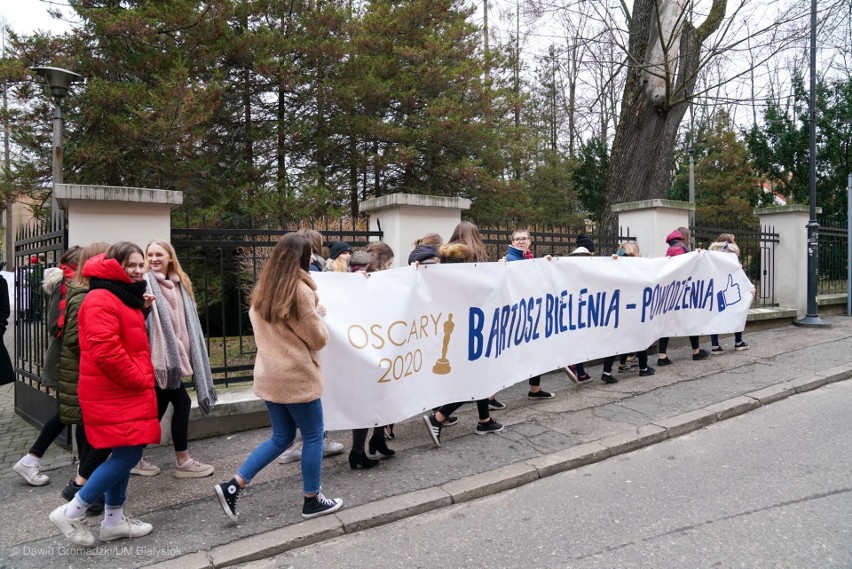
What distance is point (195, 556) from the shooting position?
325 centimetres

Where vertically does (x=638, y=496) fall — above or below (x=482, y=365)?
below

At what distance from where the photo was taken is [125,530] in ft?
11.3

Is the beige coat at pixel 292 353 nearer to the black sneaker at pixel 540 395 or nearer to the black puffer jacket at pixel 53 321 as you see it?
the black puffer jacket at pixel 53 321

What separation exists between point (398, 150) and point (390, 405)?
1324 centimetres

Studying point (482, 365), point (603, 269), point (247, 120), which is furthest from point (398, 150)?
point (482, 365)

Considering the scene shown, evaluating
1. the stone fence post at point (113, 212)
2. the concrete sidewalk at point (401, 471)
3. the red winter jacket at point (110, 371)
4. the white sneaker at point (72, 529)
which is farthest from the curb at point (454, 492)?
the stone fence post at point (113, 212)

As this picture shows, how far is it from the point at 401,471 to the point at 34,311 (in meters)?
4.41

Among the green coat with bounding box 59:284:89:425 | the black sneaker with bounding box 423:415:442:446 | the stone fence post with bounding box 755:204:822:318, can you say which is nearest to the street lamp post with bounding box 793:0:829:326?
the stone fence post with bounding box 755:204:822:318

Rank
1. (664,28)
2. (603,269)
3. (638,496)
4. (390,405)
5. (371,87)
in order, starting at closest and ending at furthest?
1. (638,496)
2. (390,405)
3. (603,269)
4. (664,28)
5. (371,87)

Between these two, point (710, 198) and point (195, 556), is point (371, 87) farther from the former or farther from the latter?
point (710, 198)

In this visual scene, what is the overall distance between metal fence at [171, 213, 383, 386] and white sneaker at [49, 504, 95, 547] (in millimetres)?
2051

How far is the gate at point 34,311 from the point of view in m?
5.31

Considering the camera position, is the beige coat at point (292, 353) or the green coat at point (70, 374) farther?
the green coat at point (70, 374)

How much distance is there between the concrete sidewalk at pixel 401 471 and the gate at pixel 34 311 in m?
0.34
